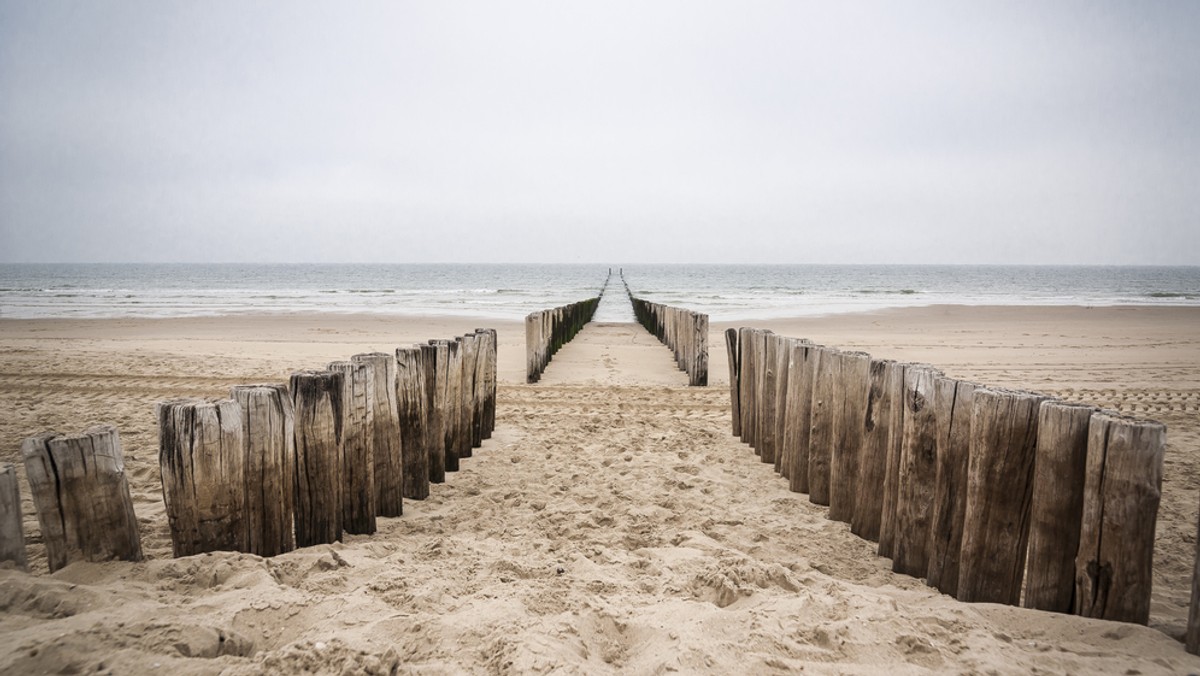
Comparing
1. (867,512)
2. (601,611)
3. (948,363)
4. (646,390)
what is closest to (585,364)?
(646,390)

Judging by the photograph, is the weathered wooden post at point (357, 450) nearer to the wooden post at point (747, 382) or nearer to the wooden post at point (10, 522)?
the wooden post at point (10, 522)

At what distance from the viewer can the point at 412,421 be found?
4.62 meters

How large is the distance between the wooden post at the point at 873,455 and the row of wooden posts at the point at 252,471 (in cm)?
303

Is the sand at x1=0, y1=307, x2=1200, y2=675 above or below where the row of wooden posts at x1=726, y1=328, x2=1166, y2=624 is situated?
below

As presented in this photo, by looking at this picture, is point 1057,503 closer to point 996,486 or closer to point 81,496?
point 996,486

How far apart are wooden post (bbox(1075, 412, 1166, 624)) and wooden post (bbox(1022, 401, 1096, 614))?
6cm

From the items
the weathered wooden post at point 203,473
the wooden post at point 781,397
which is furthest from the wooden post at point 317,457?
the wooden post at point 781,397

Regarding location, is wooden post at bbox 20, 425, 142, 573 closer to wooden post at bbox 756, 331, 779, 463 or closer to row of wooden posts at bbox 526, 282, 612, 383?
wooden post at bbox 756, 331, 779, 463

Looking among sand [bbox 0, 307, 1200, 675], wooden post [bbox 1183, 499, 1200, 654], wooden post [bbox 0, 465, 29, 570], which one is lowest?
sand [bbox 0, 307, 1200, 675]

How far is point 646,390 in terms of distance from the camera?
355 inches

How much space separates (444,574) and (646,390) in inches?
237

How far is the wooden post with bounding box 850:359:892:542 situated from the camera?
380 cm

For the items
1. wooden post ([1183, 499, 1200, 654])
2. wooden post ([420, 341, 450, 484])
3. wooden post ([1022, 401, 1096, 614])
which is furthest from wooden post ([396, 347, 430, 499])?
wooden post ([1183, 499, 1200, 654])

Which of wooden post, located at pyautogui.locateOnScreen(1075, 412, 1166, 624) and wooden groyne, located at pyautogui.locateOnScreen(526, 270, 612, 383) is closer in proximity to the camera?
wooden post, located at pyautogui.locateOnScreen(1075, 412, 1166, 624)
